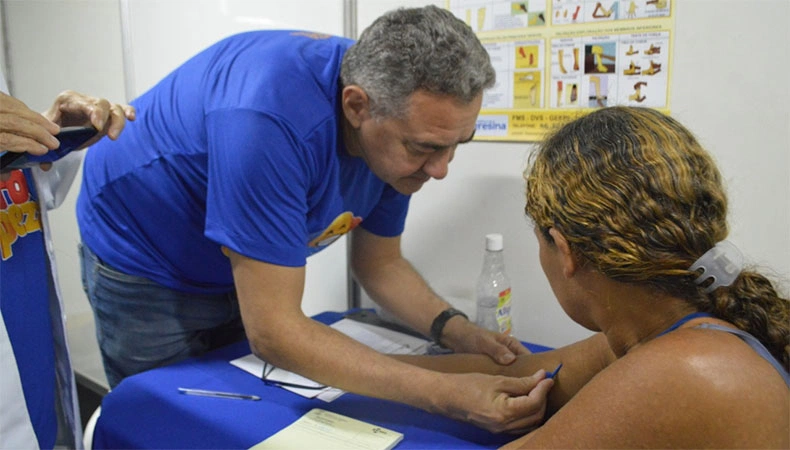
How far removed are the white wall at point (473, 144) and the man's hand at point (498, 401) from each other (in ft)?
1.40

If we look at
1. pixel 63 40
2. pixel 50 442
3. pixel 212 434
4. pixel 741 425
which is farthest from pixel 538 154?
pixel 63 40

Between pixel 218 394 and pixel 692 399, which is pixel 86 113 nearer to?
pixel 218 394

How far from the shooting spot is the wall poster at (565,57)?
1258 mm

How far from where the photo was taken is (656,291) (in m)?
0.75

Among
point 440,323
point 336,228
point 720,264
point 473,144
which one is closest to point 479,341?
point 440,323

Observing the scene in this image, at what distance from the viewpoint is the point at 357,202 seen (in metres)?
1.32

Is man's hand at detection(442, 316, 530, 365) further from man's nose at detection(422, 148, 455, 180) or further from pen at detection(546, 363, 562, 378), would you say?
man's nose at detection(422, 148, 455, 180)

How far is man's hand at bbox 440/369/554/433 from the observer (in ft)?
3.18

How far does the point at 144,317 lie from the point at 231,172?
52cm

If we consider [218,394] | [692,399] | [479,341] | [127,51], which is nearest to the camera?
[692,399]

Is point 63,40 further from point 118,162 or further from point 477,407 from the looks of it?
point 477,407

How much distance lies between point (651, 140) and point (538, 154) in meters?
0.15

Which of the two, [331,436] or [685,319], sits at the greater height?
[685,319]

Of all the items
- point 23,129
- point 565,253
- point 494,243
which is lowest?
point 494,243
